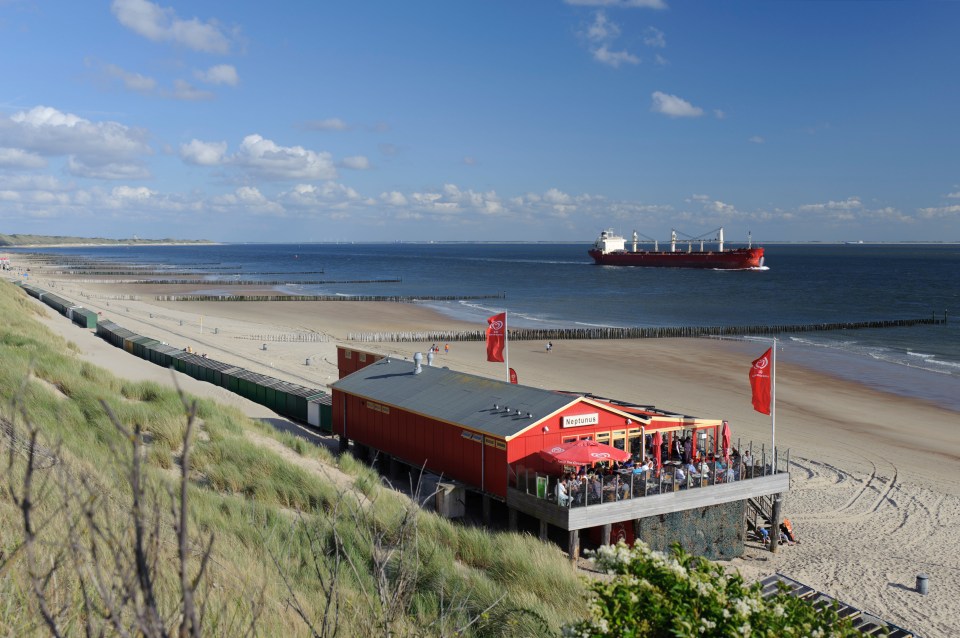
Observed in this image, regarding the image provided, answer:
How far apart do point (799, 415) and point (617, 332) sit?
92.3ft

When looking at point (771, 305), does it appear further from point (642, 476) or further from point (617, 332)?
point (642, 476)

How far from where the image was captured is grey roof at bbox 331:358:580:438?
18594 mm

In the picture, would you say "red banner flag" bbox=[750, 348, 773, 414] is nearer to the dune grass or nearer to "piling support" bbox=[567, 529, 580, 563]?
"piling support" bbox=[567, 529, 580, 563]

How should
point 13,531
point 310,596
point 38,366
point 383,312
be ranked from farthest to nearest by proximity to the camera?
point 383,312, point 38,366, point 310,596, point 13,531

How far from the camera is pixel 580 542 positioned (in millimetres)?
18156

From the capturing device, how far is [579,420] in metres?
18.6

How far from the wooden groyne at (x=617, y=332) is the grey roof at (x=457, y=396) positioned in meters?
32.1

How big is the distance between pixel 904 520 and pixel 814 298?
285ft

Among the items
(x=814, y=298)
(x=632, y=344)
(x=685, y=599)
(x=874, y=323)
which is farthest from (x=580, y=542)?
(x=814, y=298)

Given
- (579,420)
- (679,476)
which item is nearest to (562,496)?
(579,420)

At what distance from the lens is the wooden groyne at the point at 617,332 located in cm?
5731

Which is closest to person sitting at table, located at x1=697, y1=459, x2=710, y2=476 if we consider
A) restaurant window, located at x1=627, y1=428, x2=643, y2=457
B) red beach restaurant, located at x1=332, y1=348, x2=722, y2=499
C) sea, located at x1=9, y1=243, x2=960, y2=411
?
red beach restaurant, located at x1=332, y1=348, x2=722, y2=499

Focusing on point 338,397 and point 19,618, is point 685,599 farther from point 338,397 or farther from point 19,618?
point 338,397

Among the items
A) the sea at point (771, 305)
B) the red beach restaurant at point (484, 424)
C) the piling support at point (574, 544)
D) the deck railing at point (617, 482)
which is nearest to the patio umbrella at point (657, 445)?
the red beach restaurant at point (484, 424)
